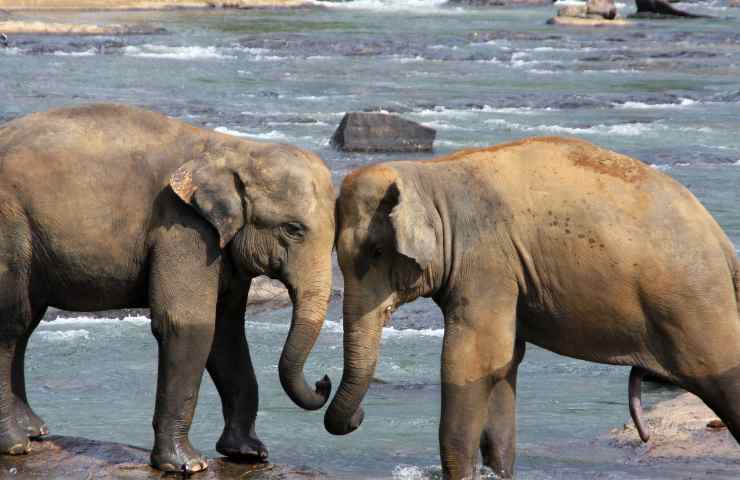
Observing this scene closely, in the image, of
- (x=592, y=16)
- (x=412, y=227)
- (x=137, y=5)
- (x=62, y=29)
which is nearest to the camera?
(x=412, y=227)

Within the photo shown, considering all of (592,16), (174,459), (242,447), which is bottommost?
(592,16)

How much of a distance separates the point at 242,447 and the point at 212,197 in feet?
4.93

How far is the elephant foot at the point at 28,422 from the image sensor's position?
872 centimetres

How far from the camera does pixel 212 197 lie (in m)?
7.93

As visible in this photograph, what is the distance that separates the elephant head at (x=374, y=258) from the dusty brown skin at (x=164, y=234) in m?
0.27

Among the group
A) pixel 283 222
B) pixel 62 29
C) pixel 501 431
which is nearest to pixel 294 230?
pixel 283 222

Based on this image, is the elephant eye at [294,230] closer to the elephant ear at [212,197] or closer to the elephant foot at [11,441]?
the elephant ear at [212,197]

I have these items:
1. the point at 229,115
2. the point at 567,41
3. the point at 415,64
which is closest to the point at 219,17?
the point at 567,41

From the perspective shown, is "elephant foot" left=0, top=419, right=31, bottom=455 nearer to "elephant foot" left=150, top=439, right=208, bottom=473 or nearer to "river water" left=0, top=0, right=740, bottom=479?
"elephant foot" left=150, top=439, right=208, bottom=473

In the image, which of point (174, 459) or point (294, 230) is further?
point (174, 459)

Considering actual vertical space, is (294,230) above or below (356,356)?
above

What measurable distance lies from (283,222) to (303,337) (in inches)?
22.8

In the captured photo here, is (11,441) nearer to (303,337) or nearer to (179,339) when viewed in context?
(179,339)

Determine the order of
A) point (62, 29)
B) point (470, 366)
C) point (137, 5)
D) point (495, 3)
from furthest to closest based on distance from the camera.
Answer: point (495, 3) < point (137, 5) < point (62, 29) < point (470, 366)
